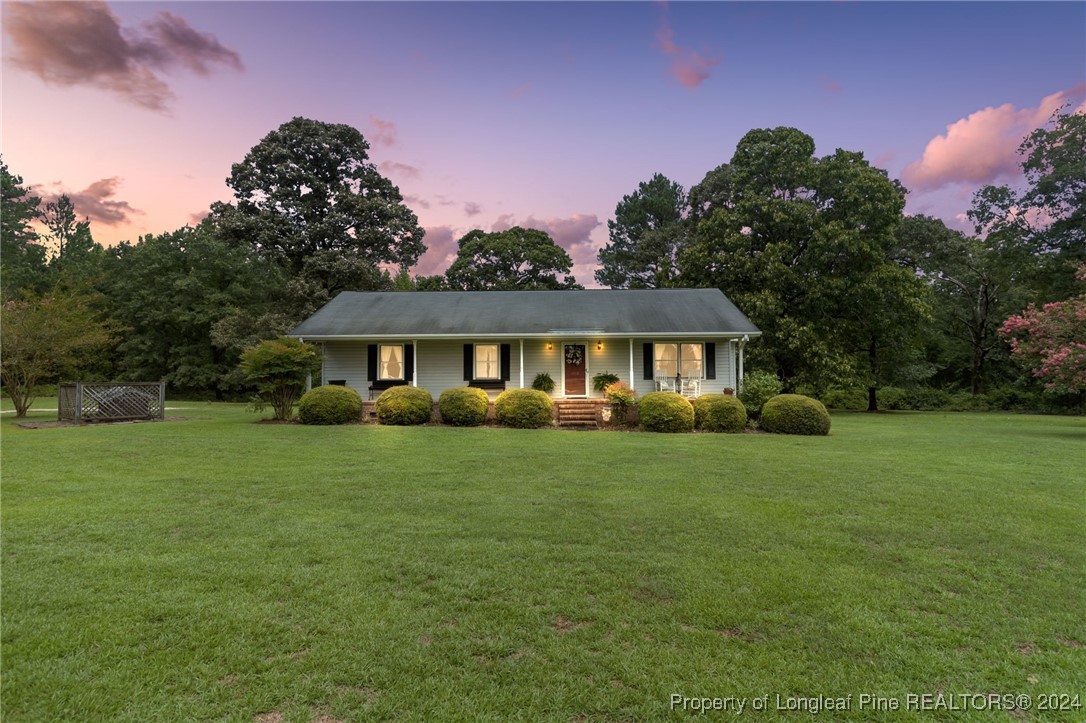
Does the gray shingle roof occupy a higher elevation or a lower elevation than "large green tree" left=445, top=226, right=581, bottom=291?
lower

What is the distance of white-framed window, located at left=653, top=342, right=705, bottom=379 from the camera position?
18258 millimetres

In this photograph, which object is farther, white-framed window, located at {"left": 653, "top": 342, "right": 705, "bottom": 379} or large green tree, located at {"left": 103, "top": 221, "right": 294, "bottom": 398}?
large green tree, located at {"left": 103, "top": 221, "right": 294, "bottom": 398}

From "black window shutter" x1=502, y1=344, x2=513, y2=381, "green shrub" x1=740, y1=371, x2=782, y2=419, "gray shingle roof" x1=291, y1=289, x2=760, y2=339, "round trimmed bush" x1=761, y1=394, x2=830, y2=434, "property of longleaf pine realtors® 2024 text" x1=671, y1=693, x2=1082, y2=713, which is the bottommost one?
"property of longleaf pine realtors® 2024 text" x1=671, y1=693, x2=1082, y2=713

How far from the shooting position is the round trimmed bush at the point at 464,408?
49.2ft

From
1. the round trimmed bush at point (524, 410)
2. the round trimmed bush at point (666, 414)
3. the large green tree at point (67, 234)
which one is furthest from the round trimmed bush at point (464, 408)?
the large green tree at point (67, 234)

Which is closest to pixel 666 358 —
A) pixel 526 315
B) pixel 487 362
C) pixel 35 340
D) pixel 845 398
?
pixel 526 315

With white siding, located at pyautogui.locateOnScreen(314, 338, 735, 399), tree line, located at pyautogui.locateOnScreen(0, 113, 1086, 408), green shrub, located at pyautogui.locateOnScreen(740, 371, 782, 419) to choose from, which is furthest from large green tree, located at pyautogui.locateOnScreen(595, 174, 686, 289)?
green shrub, located at pyautogui.locateOnScreen(740, 371, 782, 419)

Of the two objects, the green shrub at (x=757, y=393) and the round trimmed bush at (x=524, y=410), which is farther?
the green shrub at (x=757, y=393)

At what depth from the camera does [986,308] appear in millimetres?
29719

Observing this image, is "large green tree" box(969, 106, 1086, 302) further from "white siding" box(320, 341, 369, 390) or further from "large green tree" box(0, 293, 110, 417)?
"large green tree" box(0, 293, 110, 417)

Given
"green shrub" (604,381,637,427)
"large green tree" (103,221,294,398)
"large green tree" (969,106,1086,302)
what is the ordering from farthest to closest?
"large green tree" (103,221,294,398) → "large green tree" (969,106,1086,302) → "green shrub" (604,381,637,427)

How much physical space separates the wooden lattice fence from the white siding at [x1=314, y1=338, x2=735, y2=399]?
204 inches

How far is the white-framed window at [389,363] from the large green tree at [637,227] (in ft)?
78.4

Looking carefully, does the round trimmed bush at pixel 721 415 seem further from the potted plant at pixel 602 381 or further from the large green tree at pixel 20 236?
the large green tree at pixel 20 236
